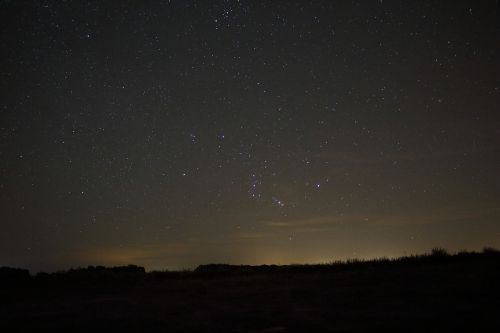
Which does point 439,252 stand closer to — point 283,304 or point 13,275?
point 283,304

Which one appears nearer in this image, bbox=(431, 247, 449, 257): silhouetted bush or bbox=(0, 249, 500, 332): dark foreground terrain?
bbox=(0, 249, 500, 332): dark foreground terrain

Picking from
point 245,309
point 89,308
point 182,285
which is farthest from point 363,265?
point 89,308

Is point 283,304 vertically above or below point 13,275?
below

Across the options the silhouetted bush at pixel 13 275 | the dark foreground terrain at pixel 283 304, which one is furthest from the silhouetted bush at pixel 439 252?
the silhouetted bush at pixel 13 275

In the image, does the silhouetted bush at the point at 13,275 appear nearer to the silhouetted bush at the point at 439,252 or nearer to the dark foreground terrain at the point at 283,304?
the dark foreground terrain at the point at 283,304

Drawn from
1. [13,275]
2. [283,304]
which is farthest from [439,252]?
[13,275]

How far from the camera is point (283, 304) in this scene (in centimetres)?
873

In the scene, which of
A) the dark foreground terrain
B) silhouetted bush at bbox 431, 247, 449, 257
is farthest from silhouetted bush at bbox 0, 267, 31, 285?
silhouetted bush at bbox 431, 247, 449, 257

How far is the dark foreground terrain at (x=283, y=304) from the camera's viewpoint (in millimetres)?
6590

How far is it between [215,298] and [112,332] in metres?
3.56

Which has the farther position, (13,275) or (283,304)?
(13,275)

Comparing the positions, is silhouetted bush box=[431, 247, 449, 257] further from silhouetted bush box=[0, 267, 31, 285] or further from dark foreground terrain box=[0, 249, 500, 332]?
silhouetted bush box=[0, 267, 31, 285]

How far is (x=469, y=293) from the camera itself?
8336mm

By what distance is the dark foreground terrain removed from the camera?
6.59 meters
